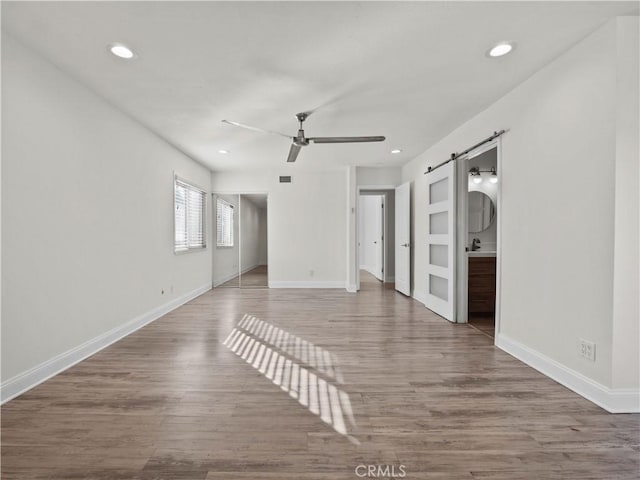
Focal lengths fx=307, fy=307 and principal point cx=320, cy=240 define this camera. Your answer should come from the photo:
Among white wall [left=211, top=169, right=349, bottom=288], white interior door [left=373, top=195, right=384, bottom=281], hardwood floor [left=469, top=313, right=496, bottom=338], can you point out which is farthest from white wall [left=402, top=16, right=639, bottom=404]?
white interior door [left=373, top=195, right=384, bottom=281]

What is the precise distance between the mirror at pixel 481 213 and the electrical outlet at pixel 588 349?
8.70 ft

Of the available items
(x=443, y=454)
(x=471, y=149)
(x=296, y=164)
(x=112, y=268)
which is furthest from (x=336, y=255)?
(x=443, y=454)

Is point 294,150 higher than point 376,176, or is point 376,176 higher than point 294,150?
point 376,176

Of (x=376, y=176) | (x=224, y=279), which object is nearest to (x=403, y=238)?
(x=376, y=176)

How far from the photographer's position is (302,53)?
2215mm

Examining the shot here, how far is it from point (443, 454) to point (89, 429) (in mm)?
1893

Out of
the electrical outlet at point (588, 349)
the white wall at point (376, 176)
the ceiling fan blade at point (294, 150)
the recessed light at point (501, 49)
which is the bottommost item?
the electrical outlet at point (588, 349)

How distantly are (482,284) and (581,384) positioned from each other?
2.11m

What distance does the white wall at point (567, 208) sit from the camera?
190 centimetres

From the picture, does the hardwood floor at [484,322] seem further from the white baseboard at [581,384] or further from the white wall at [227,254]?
the white wall at [227,254]

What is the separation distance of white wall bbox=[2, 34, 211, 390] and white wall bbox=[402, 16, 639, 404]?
150 inches

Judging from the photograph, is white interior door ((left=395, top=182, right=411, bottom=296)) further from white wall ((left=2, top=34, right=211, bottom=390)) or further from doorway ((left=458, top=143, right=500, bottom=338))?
white wall ((left=2, top=34, right=211, bottom=390))

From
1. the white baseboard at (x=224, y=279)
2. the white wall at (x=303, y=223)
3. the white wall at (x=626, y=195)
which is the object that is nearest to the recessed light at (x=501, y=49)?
the white wall at (x=626, y=195)

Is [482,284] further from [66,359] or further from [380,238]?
[66,359]
